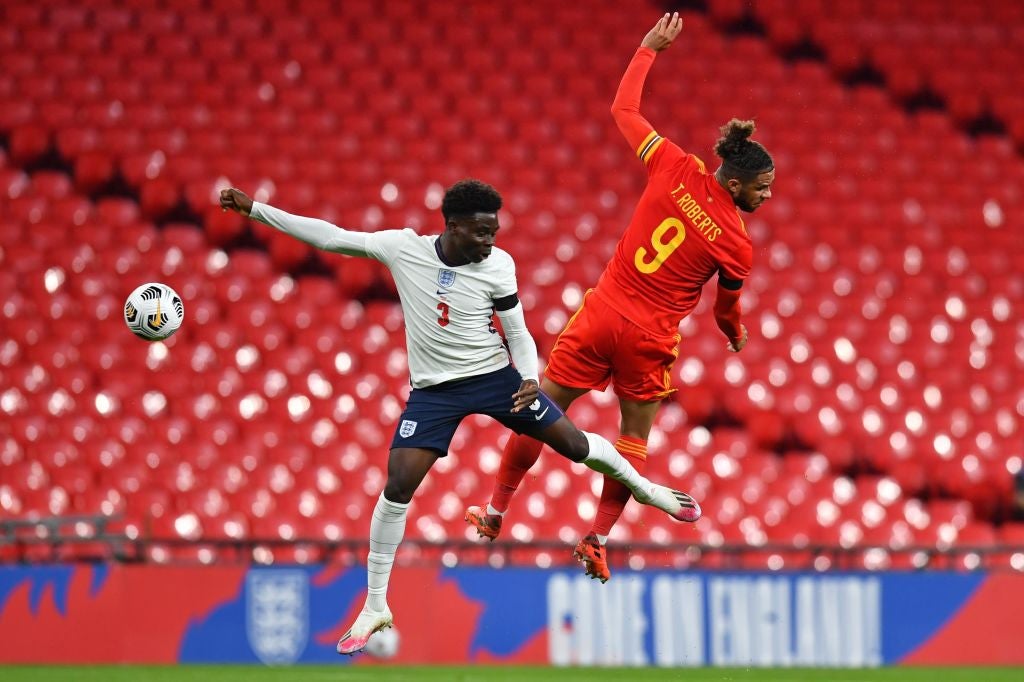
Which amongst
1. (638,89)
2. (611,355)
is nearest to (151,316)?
(611,355)

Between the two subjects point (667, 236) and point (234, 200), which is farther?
point (667, 236)

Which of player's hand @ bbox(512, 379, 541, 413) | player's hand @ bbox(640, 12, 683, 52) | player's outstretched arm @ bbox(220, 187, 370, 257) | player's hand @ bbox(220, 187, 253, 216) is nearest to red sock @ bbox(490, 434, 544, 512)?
player's hand @ bbox(512, 379, 541, 413)

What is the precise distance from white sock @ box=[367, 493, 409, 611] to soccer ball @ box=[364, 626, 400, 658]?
3.22 metres

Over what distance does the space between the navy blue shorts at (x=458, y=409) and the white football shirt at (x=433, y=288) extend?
0.05 m

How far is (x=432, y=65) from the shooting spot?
13.5 metres

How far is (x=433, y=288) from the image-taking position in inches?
241

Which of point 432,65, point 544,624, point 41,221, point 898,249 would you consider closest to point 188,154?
point 41,221

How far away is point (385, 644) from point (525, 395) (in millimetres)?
3957

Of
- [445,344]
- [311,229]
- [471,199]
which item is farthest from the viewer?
[445,344]

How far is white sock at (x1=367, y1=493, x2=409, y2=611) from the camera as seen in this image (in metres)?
6.32

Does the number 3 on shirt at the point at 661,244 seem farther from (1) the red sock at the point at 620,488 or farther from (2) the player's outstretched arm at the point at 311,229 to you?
(2) the player's outstretched arm at the point at 311,229

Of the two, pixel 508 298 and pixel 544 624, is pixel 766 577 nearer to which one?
pixel 544 624

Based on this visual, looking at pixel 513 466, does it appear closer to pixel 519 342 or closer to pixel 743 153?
pixel 519 342

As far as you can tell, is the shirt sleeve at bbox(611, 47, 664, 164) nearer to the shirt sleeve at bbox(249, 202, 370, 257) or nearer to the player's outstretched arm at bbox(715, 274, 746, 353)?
the player's outstretched arm at bbox(715, 274, 746, 353)
